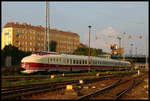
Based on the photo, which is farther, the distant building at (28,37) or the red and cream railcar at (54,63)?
the distant building at (28,37)

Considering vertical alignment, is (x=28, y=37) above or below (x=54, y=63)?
above

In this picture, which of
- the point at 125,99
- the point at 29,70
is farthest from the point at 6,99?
the point at 29,70

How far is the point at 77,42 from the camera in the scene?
157 meters

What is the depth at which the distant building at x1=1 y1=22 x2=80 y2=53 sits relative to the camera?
4609 inches

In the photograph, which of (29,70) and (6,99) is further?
(29,70)

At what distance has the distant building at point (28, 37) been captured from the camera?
117062 millimetres

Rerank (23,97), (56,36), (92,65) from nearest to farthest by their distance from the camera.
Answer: (23,97), (92,65), (56,36)

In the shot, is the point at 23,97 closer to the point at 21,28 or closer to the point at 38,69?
the point at 38,69

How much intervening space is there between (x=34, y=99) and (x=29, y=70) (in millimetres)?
19166

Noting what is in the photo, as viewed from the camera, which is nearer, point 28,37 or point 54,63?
point 54,63

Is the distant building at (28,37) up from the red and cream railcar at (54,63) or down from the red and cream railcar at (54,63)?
up

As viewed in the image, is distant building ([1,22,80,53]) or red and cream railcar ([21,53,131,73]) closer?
red and cream railcar ([21,53,131,73])

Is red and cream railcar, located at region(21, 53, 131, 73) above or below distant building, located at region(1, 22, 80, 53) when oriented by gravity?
below

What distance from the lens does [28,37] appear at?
124000 millimetres
